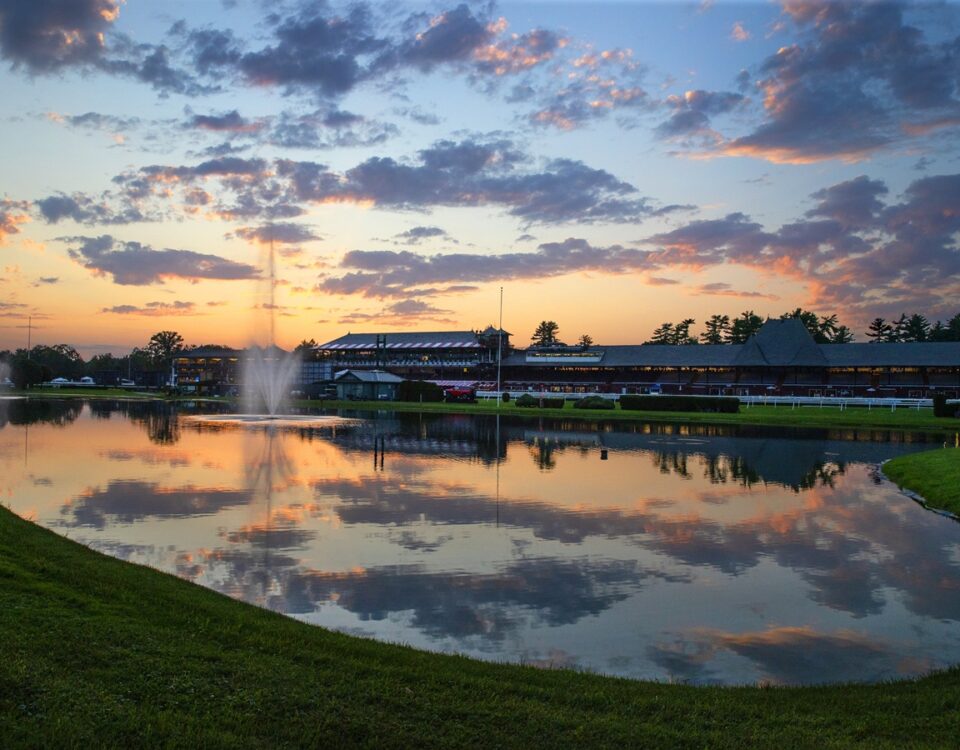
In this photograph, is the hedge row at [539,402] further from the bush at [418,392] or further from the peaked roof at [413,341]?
the peaked roof at [413,341]

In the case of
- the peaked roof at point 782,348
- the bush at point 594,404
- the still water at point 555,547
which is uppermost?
the peaked roof at point 782,348

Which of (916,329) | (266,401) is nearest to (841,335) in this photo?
(916,329)

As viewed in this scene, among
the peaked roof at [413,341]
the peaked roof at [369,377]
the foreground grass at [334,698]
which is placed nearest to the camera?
the foreground grass at [334,698]

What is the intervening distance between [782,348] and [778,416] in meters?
42.8

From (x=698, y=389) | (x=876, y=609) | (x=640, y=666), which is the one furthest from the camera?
(x=698, y=389)

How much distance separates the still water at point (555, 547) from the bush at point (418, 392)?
5854 centimetres

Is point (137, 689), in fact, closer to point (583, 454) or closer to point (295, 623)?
point (295, 623)

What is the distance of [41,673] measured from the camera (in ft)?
23.1

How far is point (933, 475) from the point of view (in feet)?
88.0

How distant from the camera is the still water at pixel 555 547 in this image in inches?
424

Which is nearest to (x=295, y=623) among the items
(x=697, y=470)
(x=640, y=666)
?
(x=640, y=666)

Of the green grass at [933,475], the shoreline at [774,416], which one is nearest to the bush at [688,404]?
the shoreline at [774,416]

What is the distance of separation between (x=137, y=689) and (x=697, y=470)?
25.9m

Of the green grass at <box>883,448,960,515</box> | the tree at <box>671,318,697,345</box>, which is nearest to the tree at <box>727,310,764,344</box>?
the tree at <box>671,318,697,345</box>
